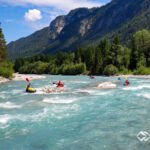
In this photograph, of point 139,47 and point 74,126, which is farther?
point 139,47

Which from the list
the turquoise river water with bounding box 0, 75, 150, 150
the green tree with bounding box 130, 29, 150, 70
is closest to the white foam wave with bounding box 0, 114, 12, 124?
the turquoise river water with bounding box 0, 75, 150, 150

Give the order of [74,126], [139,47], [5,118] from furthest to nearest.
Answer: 1. [139,47]
2. [5,118]
3. [74,126]

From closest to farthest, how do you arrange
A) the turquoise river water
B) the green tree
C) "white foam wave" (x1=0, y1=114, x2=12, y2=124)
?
the turquoise river water, "white foam wave" (x1=0, y1=114, x2=12, y2=124), the green tree

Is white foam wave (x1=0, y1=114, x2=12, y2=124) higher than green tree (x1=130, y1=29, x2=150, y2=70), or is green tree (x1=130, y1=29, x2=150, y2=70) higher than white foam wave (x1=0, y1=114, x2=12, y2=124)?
green tree (x1=130, y1=29, x2=150, y2=70)

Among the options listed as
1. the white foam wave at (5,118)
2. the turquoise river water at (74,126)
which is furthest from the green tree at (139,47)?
the white foam wave at (5,118)

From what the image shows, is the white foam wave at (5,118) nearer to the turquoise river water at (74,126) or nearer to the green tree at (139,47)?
the turquoise river water at (74,126)

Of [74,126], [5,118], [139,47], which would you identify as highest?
[139,47]

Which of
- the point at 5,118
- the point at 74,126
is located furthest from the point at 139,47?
the point at 5,118

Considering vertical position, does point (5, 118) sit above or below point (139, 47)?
below

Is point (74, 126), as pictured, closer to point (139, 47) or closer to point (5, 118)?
point (5, 118)

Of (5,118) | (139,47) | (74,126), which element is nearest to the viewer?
(74,126)

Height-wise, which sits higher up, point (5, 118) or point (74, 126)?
point (5, 118)

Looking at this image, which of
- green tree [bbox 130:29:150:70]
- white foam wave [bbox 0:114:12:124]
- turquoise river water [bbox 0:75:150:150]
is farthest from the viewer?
green tree [bbox 130:29:150:70]

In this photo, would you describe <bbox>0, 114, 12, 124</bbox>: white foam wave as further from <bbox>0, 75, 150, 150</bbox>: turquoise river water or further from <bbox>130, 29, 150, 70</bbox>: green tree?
<bbox>130, 29, 150, 70</bbox>: green tree
